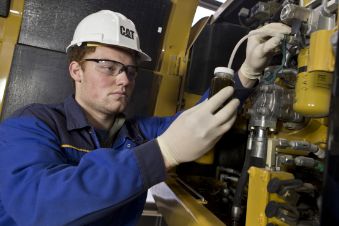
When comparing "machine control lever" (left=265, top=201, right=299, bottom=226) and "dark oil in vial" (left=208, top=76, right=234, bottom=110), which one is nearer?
"machine control lever" (left=265, top=201, right=299, bottom=226)

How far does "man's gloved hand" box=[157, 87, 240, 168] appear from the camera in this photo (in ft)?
2.47

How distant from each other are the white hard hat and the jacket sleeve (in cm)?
55

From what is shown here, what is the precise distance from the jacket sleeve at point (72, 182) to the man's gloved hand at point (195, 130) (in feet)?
0.13

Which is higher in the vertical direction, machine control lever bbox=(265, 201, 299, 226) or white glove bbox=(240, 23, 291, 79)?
white glove bbox=(240, 23, 291, 79)

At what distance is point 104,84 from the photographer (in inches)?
43.1

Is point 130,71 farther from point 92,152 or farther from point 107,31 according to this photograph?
point 92,152

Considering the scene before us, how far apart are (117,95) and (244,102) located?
1.67 feet

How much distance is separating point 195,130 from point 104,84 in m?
0.50

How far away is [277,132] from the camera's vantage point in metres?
0.86

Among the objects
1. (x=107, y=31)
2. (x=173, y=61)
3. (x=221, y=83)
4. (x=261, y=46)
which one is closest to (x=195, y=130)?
(x=221, y=83)

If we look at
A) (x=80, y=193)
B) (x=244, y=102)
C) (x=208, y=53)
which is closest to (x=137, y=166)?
(x=80, y=193)

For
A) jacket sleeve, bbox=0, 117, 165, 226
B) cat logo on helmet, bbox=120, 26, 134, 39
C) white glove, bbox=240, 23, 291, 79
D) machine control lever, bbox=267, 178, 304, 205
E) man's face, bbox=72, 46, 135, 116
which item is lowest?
jacket sleeve, bbox=0, 117, 165, 226

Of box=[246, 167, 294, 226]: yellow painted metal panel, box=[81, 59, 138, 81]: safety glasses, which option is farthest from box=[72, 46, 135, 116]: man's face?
box=[246, 167, 294, 226]: yellow painted metal panel

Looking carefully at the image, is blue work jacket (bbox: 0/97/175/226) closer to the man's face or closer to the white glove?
the man's face
